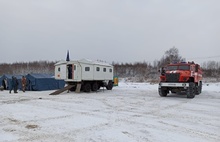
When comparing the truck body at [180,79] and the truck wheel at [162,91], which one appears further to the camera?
the truck wheel at [162,91]

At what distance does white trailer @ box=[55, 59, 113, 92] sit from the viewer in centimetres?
1980

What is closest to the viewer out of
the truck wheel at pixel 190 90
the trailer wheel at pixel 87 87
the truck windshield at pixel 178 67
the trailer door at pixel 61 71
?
the truck wheel at pixel 190 90

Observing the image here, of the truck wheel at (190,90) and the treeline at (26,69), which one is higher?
the treeline at (26,69)

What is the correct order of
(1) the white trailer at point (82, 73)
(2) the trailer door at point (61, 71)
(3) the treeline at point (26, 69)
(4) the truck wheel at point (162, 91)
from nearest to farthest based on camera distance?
1. (4) the truck wheel at point (162, 91)
2. (1) the white trailer at point (82, 73)
3. (2) the trailer door at point (61, 71)
4. (3) the treeline at point (26, 69)

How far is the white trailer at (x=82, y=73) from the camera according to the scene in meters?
19.8

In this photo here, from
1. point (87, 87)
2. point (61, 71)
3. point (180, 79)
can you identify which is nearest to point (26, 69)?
point (61, 71)

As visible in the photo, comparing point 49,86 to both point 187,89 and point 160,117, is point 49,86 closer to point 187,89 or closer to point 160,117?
point 187,89

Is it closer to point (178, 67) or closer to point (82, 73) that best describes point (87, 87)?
point (82, 73)

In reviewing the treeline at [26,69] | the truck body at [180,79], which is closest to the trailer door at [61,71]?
the truck body at [180,79]

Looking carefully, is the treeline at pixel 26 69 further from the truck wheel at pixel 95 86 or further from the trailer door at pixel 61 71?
the truck wheel at pixel 95 86

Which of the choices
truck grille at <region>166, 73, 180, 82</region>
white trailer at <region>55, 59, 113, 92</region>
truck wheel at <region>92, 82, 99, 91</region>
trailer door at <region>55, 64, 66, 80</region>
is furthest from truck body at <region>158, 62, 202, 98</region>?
trailer door at <region>55, 64, 66, 80</region>

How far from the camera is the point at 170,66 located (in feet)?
55.4

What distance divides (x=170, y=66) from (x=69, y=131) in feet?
40.4

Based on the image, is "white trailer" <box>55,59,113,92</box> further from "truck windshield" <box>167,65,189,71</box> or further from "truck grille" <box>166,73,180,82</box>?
"truck grille" <box>166,73,180,82</box>
